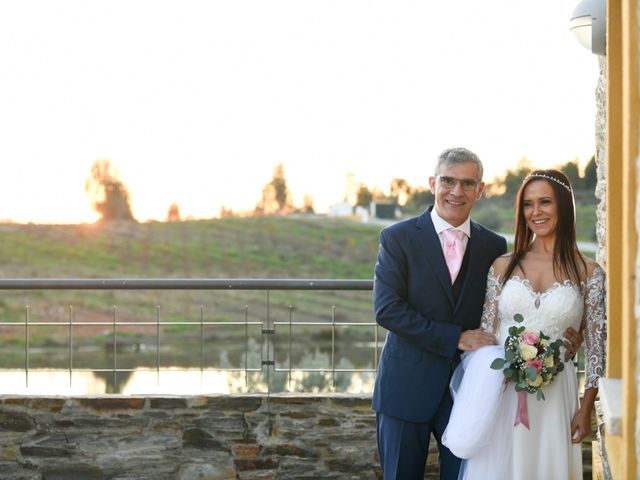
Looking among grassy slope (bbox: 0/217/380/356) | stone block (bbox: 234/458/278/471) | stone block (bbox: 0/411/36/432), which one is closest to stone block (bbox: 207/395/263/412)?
stone block (bbox: 234/458/278/471)

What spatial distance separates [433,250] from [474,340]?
14.2 inches

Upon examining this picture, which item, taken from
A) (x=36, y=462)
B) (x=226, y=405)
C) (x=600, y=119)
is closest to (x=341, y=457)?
(x=226, y=405)

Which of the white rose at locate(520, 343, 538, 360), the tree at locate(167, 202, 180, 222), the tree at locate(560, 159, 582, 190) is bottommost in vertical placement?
the white rose at locate(520, 343, 538, 360)

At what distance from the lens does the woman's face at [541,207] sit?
3.35 metres

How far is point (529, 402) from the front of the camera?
3373 millimetres

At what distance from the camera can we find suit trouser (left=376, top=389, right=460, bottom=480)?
3.56m

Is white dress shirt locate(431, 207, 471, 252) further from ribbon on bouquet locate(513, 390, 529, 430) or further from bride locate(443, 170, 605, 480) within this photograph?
ribbon on bouquet locate(513, 390, 529, 430)

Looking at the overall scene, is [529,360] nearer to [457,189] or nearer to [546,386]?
[546,386]

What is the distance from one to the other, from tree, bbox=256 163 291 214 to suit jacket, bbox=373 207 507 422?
2912 centimetres

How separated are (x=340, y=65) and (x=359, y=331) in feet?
30.6

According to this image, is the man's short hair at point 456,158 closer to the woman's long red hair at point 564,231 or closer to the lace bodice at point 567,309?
the woman's long red hair at point 564,231

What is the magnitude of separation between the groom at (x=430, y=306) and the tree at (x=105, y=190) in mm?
28713

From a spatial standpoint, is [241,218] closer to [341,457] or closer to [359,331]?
[359,331]

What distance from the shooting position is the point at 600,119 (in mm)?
3801
